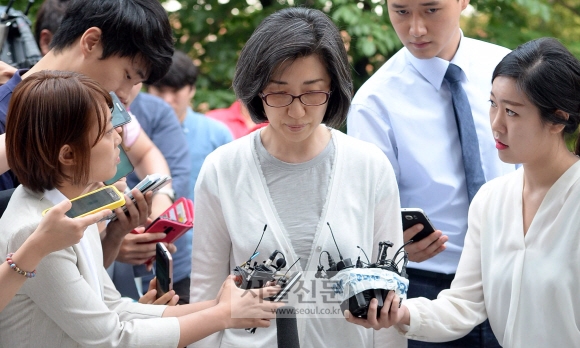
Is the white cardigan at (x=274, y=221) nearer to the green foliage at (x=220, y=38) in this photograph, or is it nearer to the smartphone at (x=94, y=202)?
the smartphone at (x=94, y=202)

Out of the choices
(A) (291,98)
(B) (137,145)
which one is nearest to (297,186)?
(A) (291,98)

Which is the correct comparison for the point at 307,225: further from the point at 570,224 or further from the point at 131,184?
the point at 131,184

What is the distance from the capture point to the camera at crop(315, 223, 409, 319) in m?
2.28

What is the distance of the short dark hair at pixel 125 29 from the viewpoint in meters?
2.99

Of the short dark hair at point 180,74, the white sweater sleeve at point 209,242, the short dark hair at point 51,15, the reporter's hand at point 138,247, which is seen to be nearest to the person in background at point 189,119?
the short dark hair at point 180,74

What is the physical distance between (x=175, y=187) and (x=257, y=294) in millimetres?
2599

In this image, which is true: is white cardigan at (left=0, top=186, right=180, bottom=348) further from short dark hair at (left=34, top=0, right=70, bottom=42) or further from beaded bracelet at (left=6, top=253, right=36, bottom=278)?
short dark hair at (left=34, top=0, right=70, bottom=42)

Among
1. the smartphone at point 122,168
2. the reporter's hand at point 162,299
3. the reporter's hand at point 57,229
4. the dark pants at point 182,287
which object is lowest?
the dark pants at point 182,287

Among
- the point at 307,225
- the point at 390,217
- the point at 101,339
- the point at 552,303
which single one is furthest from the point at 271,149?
the point at 552,303

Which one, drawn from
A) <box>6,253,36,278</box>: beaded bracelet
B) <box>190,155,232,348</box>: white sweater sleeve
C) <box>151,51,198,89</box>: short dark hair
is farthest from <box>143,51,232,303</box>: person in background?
<box>6,253,36,278</box>: beaded bracelet

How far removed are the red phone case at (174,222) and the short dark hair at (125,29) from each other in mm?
550

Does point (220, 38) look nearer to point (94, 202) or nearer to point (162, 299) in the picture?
point (162, 299)

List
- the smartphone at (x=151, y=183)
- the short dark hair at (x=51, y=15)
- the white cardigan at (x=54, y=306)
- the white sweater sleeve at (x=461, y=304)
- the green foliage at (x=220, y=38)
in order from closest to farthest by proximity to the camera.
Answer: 1. the white cardigan at (x=54, y=306)
2. the white sweater sleeve at (x=461, y=304)
3. the smartphone at (x=151, y=183)
4. the short dark hair at (x=51, y=15)
5. the green foliage at (x=220, y=38)

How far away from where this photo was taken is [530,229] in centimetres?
250
